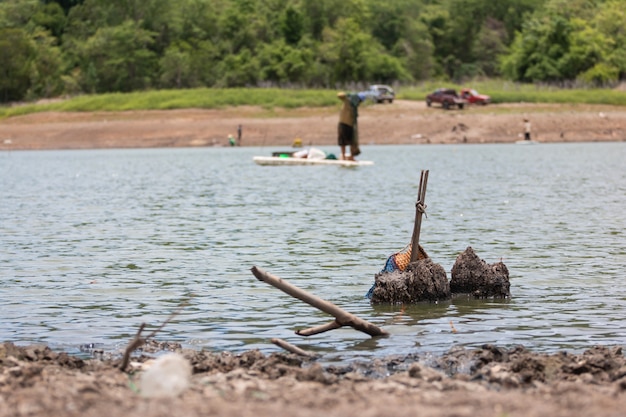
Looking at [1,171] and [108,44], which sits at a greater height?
[108,44]

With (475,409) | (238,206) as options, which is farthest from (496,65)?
(475,409)

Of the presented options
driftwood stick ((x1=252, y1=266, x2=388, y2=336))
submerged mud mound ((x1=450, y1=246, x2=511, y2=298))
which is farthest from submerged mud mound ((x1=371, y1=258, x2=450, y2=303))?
driftwood stick ((x1=252, y1=266, x2=388, y2=336))

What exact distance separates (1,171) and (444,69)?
64401mm

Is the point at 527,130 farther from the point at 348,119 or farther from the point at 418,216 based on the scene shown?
the point at 418,216

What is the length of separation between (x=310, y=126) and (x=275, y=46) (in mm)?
27376

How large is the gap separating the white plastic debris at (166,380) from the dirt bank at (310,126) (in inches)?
2186

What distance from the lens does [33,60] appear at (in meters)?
90.8

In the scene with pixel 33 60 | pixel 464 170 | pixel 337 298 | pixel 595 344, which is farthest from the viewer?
pixel 33 60

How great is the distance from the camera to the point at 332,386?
31.9 feet

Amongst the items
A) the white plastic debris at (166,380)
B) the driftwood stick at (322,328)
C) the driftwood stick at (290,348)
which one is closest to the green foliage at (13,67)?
the driftwood stick at (322,328)

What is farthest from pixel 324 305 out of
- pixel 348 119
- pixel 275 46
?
pixel 275 46

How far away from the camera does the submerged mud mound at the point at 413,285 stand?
14.9 meters

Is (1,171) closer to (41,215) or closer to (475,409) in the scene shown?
(41,215)

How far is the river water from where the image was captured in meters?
13.3
